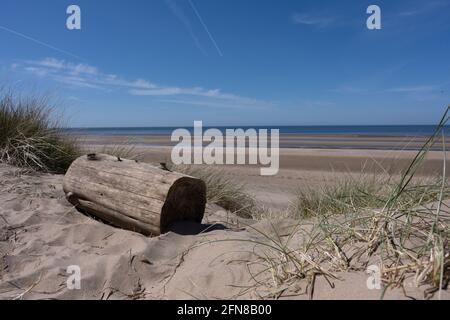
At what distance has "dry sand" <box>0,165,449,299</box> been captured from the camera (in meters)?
2.23

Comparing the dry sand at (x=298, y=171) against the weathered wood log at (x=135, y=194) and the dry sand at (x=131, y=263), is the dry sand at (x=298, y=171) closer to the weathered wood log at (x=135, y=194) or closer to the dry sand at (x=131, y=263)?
the weathered wood log at (x=135, y=194)

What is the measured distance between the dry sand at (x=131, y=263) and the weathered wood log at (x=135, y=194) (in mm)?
127

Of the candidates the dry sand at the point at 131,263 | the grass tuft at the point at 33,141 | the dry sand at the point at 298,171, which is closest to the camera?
the dry sand at the point at 131,263

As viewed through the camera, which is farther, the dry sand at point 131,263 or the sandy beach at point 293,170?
the sandy beach at point 293,170

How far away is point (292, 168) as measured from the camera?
13305 mm

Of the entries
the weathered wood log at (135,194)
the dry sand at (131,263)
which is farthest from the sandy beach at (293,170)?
the dry sand at (131,263)

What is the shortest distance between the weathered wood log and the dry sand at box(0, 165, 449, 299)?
0.13 m

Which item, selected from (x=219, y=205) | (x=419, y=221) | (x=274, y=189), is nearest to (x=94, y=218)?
(x=219, y=205)

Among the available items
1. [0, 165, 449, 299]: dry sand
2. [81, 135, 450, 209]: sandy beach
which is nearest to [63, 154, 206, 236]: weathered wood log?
[0, 165, 449, 299]: dry sand

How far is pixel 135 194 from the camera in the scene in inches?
137

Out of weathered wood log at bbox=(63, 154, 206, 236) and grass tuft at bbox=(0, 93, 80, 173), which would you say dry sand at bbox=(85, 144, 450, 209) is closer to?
grass tuft at bbox=(0, 93, 80, 173)

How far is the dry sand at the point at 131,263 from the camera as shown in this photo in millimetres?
2227

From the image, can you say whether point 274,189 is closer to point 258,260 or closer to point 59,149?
point 59,149

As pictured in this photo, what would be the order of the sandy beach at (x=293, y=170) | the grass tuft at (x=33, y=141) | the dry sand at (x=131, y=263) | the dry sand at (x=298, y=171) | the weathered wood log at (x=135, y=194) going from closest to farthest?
the dry sand at (x=131, y=263) → the weathered wood log at (x=135, y=194) → the grass tuft at (x=33, y=141) → the sandy beach at (x=293, y=170) → the dry sand at (x=298, y=171)
